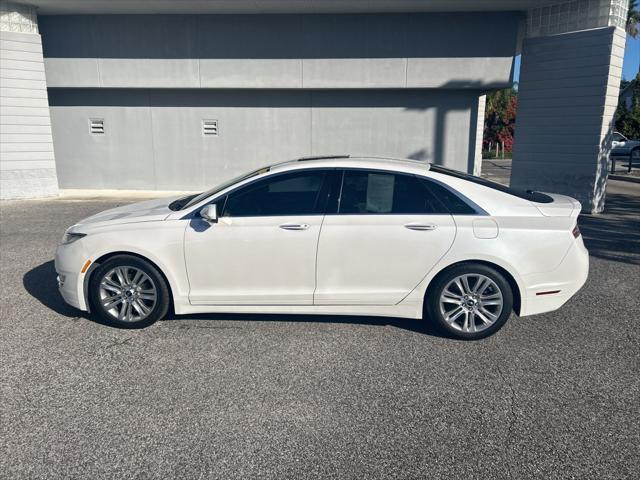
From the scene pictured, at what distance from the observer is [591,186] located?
11.0 m

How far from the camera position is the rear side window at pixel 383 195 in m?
4.51

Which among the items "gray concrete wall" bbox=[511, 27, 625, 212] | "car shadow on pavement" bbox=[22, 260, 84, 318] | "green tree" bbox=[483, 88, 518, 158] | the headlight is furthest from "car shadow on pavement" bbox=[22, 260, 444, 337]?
"green tree" bbox=[483, 88, 518, 158]

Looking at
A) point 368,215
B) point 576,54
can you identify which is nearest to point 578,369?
point 368,215

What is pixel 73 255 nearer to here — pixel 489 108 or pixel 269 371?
pixel 269 371

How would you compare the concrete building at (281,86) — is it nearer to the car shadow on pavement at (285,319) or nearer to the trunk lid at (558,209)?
the trunk lid at (558,209)

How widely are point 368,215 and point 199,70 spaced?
1040 cm

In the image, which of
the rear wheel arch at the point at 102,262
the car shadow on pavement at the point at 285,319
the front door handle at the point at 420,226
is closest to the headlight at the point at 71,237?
the rear wheel arch at the point at 102,262

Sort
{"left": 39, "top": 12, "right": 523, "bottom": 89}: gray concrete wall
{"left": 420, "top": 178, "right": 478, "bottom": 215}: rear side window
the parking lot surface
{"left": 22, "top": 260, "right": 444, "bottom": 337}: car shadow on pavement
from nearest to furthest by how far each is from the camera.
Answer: the parking lot surface < {"left": 420, "top": 178, "right": 478, "bottom": 215}: rear side window < {"left": 22, "top": 260, "right": 444, "bottom": 337}: car shadow on pavement < {"left": 39, "top": 12, "right": 523, "bottom": 89}: gray concrete wall

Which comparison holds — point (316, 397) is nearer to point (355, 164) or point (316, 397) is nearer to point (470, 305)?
point (470, 305)

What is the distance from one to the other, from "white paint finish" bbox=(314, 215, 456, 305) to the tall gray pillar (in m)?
8.24

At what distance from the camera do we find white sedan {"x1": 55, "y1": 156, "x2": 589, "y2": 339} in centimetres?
441

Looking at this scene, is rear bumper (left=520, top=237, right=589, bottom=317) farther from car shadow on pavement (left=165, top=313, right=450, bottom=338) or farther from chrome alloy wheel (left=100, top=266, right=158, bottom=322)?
chrome alloy wheel (left=100, top=266, right=158, bottom=322)

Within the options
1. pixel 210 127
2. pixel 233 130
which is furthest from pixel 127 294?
pixel 210 127

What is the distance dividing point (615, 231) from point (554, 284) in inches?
230
